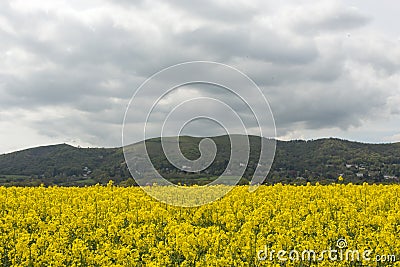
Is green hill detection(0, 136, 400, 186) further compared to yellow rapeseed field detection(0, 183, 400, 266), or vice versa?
green hill detection(0, 136, 400, 186)

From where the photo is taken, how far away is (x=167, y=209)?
49.2 ft

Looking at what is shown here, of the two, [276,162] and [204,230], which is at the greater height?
[276,162]

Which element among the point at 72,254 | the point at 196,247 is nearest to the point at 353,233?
the point at 196,247

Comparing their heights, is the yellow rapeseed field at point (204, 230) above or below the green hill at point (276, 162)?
below

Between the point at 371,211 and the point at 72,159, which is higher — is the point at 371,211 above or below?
below

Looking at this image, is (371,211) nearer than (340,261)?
No

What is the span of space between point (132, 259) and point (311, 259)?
369cm

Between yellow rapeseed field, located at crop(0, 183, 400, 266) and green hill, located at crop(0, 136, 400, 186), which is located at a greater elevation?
green hill, located at crop(0, 136, 400, 186)

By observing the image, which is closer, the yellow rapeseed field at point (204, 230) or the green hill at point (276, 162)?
the yellow rapeseed field at point (204, 230)

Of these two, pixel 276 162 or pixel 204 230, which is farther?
pixel 276 162

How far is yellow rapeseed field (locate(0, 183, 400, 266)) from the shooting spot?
9258 mm

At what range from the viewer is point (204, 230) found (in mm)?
9938

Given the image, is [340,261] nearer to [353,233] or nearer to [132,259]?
[353,233]

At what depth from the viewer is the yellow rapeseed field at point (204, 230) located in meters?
9.26
